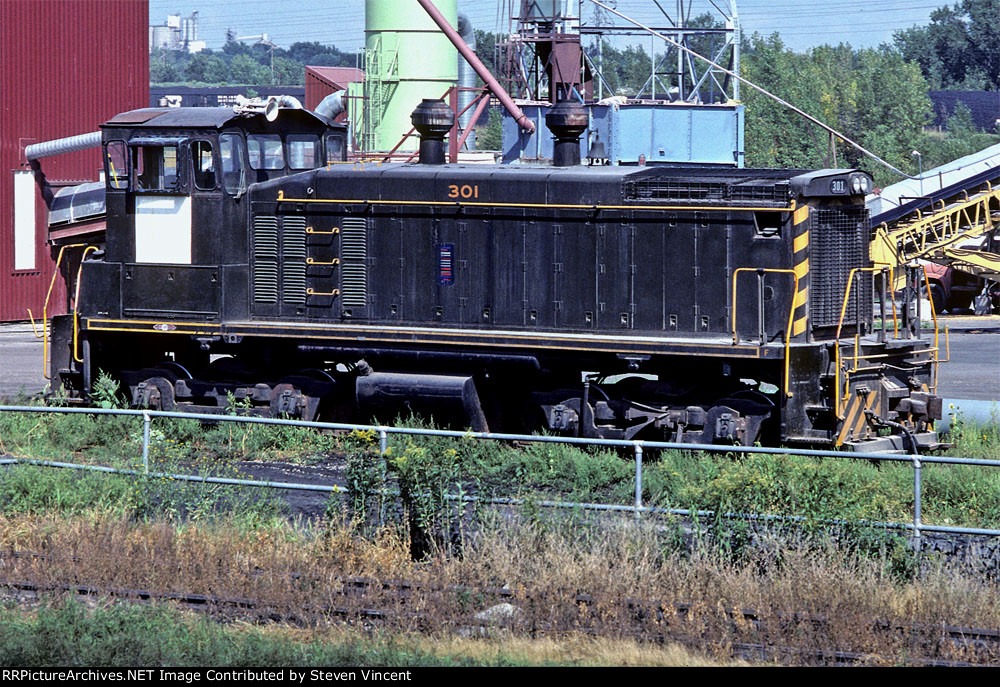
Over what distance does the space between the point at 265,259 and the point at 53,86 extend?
15.4 meters

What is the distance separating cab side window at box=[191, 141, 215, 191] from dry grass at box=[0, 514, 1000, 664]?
16.7ft

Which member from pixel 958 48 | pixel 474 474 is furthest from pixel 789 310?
pixel 958 48

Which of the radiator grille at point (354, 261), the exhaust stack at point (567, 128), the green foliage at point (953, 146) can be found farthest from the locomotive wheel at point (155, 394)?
the green foliage at point (953, 146)

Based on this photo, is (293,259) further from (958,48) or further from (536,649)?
(958,48)

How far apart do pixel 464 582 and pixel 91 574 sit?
107 inches

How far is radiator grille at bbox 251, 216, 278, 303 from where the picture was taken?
14.2 m

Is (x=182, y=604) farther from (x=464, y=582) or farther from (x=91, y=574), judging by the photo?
(x=464, y=582)

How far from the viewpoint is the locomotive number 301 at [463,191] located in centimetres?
1355

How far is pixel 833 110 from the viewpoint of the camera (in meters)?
67.9

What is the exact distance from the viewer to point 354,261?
14.0 m

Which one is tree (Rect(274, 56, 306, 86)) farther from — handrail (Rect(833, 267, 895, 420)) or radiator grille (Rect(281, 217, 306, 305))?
handrail (Rect(833, 267, 895, 420))

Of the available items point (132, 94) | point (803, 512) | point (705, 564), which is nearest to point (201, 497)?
point (705, 564)

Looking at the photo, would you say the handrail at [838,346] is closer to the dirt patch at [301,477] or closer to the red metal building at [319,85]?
the dirt patch at [301,477]

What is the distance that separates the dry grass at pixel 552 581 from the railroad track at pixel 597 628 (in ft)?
0.06
